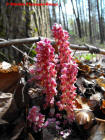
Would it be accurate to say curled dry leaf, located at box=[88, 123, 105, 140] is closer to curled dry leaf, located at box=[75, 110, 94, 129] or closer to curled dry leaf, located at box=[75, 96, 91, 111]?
curled dry leaf, located at box=[75, 110, 94, 129]

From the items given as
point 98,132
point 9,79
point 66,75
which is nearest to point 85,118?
point 98,132

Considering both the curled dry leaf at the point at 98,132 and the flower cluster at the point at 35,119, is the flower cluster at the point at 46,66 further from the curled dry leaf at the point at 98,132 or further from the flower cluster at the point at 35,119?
the curled dry leaf at the point at 98,132

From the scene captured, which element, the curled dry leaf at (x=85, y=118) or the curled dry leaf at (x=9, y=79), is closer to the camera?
the curled dry leaf at (x=85, y=118)

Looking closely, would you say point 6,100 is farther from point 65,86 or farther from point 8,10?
point 8,10

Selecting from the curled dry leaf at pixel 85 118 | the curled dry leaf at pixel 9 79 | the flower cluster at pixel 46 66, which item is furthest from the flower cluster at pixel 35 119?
the curled dry leaf at pixel 9 79

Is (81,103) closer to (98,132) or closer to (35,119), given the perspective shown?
(98,132)

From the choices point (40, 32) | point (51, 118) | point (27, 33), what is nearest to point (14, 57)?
point (27, 33)
